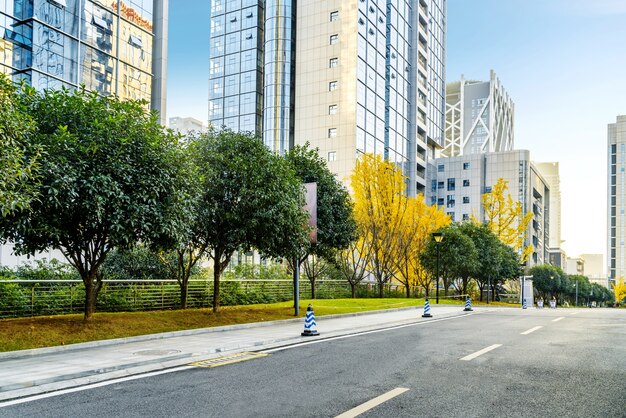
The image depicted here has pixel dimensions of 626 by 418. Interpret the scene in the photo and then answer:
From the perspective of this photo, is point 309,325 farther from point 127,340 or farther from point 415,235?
point 415,235

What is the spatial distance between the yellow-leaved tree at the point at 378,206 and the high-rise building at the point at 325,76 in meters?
32.9

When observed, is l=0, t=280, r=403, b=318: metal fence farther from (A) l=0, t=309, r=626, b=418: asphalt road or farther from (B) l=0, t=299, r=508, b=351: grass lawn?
(A) l=0, t=309, r=626, b=418: asphalt road

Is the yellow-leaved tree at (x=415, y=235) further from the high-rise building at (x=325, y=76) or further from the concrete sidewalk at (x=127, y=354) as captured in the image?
the high-rise building at (x=325, y=76)

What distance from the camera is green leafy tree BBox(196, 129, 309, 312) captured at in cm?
1820

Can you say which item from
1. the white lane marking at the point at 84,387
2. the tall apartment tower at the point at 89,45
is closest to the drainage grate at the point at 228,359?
the white lane marking at the point at 84,387

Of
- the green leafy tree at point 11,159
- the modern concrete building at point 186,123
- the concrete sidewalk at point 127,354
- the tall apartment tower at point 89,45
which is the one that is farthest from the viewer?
the modern concrete building at point 186,123

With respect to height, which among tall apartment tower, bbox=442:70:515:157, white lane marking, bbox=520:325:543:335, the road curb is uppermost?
tall apartment tower, bbox=442:70:515:157

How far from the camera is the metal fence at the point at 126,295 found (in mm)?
16422

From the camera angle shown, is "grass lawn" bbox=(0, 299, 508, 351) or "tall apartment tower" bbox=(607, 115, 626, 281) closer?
"grass lawn" bbox=(0, 299, 508, 351)

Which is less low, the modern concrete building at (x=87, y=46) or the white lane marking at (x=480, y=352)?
the modern concrete building at (x=87, y=46)

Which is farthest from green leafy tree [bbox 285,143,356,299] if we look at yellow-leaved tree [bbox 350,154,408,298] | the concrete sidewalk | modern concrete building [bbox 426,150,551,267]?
modern concrete building [bbox 426,150,551,267]

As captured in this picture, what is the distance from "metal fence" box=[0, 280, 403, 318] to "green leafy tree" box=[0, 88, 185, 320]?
7.55 feet

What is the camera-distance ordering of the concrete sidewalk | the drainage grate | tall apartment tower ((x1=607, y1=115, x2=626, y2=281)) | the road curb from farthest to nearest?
tall apartment tower ((x1=607, y1=115, x2=626, y2=281)), the road curb, the drainage grate, the concrete sidewalk

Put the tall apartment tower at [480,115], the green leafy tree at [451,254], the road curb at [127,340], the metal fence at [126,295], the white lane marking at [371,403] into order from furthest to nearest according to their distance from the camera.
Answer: the tall apartment tower at [480,115] < the green leafy tree at [451,254] < the metal fence at [126,295] < the road curb at [127,340] < the white lane marking at [371,403]
